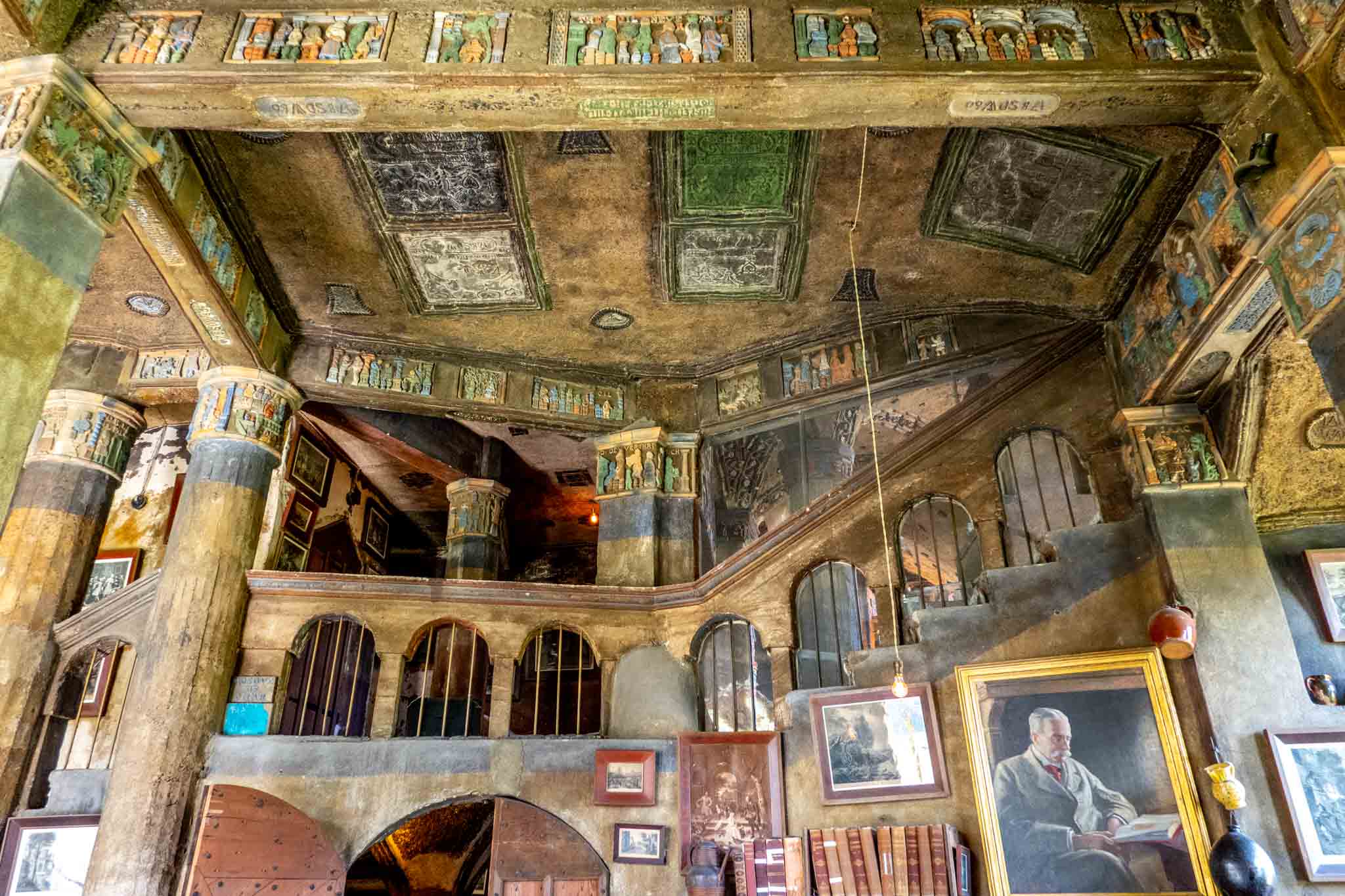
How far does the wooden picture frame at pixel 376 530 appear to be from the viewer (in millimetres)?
13133

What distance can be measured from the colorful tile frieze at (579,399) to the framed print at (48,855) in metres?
5.67

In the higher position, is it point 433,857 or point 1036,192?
point 1036,192

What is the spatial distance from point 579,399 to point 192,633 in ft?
14.7

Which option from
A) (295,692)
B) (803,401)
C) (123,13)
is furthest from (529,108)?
(295,692)

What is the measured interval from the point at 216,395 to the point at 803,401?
233 inches

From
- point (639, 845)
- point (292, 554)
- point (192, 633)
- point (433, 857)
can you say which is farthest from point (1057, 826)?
point (292, 554)

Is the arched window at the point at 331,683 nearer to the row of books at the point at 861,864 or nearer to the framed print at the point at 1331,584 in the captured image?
the row of books at the point at 861,864

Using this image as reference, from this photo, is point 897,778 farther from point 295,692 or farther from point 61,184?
point 295,692

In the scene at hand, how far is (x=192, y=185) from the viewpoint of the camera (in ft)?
23.2

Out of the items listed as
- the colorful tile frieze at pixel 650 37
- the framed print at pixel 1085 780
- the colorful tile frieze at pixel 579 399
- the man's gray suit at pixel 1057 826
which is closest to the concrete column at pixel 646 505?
the colorful tile frieze at pixel 579 399

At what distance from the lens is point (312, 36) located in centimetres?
563

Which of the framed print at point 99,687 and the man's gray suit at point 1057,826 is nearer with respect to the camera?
the man's gray suit at point 1057,826

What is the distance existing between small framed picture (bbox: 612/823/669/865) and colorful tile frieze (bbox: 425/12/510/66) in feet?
19.6

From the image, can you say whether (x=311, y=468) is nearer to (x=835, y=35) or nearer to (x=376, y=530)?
(x=376, y=530)
